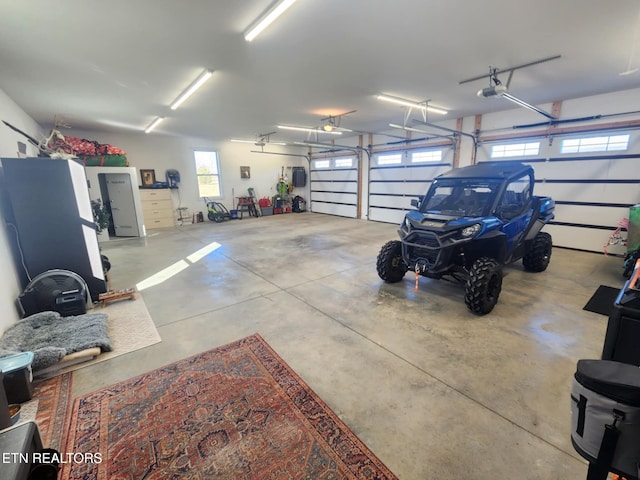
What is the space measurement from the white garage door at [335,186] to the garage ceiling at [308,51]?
16.5 ft

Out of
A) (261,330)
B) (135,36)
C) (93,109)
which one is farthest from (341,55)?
(93,109)

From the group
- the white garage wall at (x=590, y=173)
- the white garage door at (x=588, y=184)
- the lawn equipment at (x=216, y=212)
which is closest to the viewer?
the white garage wall at (x=590, y=173)

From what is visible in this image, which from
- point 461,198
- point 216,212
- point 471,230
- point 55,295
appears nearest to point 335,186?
point 216,212

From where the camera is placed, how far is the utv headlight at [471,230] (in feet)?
10.5

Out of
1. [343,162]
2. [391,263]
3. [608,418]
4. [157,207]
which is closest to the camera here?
[608,418]

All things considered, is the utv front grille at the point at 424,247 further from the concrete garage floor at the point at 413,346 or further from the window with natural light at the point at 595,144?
the window with natural light at the point at 595,144

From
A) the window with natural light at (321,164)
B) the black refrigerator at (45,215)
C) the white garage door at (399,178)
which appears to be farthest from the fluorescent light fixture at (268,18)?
the window with natural light at (321,164)

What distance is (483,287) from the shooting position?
3062 mm

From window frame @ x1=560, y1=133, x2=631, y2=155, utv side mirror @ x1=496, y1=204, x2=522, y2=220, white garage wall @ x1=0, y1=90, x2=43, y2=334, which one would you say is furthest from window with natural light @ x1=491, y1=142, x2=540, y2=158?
white garage wall @ x1=0, y1=90, x2=43, y2=334

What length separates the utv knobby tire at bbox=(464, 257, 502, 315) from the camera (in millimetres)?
3062

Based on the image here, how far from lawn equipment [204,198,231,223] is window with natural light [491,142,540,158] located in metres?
9.20

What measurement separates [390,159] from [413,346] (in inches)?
312

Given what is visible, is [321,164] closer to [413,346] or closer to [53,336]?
[413,346]

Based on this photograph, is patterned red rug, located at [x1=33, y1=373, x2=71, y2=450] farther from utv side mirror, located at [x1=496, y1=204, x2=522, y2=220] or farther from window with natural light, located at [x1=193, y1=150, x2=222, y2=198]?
window with natural light, located at [x1=193, y1=150, x2=222, y2=198]
